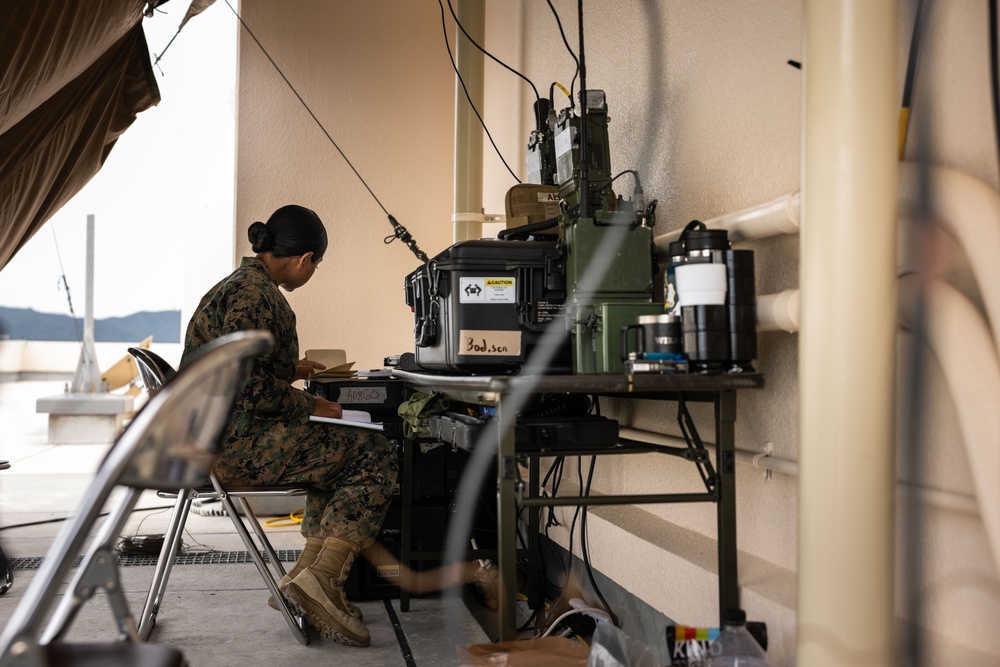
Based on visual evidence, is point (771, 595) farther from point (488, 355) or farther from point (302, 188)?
point (302, 188)

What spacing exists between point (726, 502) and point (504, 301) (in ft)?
2.16

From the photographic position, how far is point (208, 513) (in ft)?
15.0

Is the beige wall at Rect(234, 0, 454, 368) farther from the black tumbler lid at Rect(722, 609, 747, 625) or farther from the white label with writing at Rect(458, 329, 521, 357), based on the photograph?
the black tumbler lid at Rect(722, 609, 747, 625)

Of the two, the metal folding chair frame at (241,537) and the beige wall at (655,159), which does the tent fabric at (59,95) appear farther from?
the metal folding chair frame at (241,537)

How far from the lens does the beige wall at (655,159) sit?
4.41 ft

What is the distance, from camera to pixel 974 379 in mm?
1186

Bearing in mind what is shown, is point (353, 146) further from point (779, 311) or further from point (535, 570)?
point (779, 311)

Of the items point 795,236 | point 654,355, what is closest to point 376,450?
point 654,355

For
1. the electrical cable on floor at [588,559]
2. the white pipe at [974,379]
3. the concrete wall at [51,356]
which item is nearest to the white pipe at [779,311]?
the white pipe at [974,379]

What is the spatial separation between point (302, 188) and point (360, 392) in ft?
7.80

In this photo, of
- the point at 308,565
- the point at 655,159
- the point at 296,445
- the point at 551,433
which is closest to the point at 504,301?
the point at 551,433

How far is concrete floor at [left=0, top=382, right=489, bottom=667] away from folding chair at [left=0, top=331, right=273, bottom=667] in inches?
40.4

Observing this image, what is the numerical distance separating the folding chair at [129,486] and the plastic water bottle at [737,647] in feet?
2.81

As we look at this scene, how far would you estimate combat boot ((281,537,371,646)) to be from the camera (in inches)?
96.0
